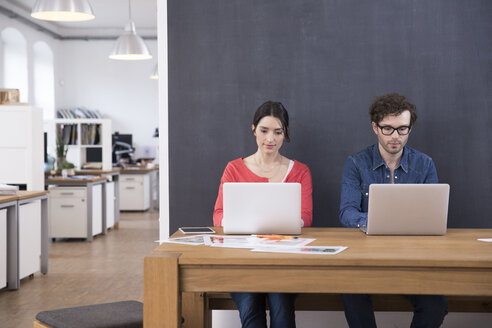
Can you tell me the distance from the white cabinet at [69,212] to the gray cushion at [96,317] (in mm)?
5422

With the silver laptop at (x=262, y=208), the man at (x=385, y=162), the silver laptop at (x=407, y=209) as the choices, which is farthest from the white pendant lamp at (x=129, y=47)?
the silver laptop at (x=407, y=209)

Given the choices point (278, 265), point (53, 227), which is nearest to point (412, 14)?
→ point (278, 265)

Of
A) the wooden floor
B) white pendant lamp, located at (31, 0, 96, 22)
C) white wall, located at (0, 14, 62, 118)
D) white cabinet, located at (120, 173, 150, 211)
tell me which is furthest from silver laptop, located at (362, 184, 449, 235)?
white wall, located at (0, 14, 62, 118)

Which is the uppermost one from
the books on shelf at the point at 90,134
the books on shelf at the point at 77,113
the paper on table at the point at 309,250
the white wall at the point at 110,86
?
the white wall at the point at 110,86

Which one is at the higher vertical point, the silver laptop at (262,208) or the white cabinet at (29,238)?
the silver laptop at (262,208)

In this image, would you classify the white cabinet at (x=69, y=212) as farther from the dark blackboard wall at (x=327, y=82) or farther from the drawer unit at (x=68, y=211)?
the dark blackboard wall at (x=327, y=82)

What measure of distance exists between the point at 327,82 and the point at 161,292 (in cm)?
202

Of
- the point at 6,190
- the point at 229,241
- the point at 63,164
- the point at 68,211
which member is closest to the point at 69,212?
the point at 68,211

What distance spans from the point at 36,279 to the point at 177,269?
3.97 meters

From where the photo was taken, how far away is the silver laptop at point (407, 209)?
8.09 feet

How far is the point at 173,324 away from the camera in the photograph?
2051 mm

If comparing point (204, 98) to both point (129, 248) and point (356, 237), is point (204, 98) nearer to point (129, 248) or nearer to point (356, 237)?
point (356, 237)

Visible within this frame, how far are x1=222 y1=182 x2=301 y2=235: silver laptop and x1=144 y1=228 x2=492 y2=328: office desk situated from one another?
459 millimetres

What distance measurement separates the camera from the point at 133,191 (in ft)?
37.4
